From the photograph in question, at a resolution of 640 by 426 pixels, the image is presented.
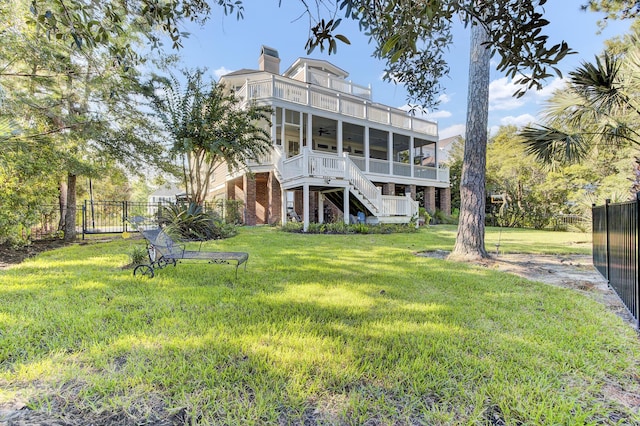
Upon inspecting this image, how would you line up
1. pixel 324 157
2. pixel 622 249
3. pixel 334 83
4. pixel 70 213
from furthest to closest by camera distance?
pixel 334 83
pixel 324 157
pixel 70 213
pixel 622 249

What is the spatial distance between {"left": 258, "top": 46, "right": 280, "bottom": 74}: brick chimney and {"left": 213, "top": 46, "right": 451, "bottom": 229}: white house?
0.21ft

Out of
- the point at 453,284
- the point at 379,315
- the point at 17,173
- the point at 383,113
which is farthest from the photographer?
the point at 383,113

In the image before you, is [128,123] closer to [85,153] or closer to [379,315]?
[85,153]

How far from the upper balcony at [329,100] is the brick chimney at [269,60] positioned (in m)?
2.95

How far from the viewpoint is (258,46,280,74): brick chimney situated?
19656mm

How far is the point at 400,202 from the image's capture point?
13.6 metres

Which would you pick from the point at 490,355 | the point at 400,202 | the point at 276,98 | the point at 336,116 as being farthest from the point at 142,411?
the point at 336,116

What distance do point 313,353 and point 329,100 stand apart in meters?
15.6

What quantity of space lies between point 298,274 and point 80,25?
3.86 metres

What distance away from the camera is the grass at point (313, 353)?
1.69 metres

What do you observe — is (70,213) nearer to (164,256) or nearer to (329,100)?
(164,256)

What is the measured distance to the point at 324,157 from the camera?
1209cm

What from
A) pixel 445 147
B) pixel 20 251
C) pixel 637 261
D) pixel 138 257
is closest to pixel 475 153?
pixel 637 261

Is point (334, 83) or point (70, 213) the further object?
point (334, 83)
